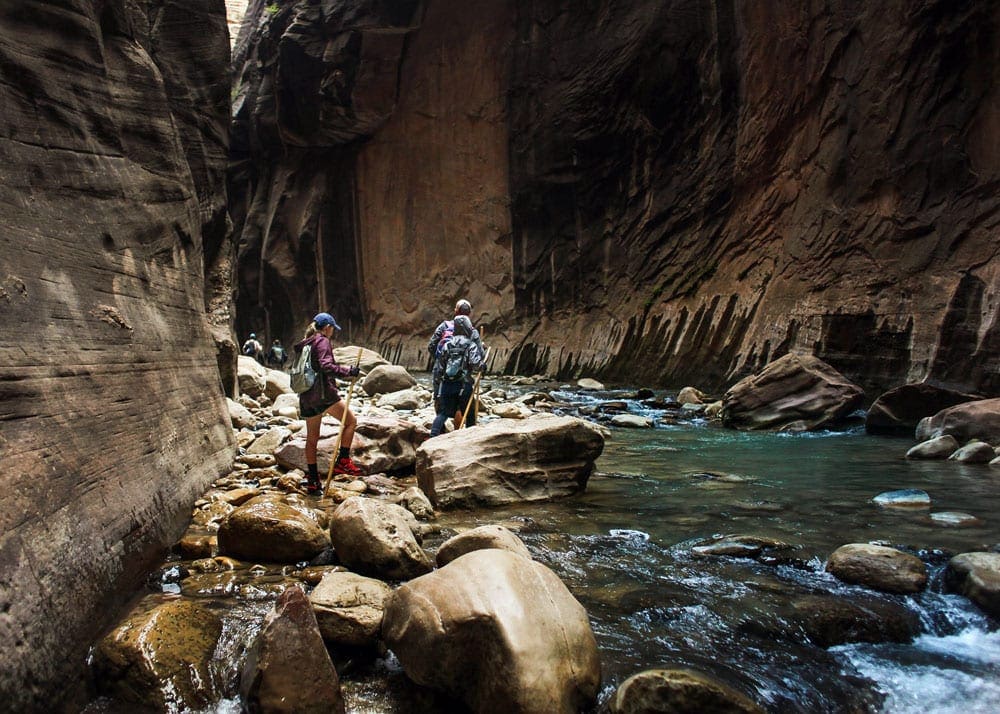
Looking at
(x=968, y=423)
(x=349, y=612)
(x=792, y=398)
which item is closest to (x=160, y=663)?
(x=349, y=612)

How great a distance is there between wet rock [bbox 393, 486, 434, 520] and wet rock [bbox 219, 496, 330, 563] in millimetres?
1143

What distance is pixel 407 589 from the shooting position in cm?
298

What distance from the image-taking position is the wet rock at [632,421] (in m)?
11.0

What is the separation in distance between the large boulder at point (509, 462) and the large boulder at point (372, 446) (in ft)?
3.28

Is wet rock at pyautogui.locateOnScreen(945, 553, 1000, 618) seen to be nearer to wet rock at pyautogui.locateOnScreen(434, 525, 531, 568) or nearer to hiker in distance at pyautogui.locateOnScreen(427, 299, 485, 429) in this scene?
wet rock at pyautogui.locateOnScreen(434, 525, 531, 568)

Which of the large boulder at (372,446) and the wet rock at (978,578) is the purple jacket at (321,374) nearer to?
the large boulder at (372,446)

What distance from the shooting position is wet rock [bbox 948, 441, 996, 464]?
23.7 feet

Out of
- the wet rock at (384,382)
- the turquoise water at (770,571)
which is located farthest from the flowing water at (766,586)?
the wet rock at (384,382)

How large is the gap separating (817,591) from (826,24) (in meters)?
15.2

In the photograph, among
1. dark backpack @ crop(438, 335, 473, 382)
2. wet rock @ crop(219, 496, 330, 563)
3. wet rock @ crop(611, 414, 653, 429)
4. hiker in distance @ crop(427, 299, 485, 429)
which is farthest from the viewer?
wet rock @ crop(611, 414, 653, 429)

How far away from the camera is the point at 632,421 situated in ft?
36.5

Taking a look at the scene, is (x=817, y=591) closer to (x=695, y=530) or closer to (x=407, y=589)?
(x=695, y=530)

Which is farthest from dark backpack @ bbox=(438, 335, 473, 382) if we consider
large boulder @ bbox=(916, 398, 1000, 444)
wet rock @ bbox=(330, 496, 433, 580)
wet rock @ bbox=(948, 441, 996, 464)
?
large boulder @ bbox=(916, 398, 1000, 444)

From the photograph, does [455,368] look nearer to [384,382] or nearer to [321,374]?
[321,374]
